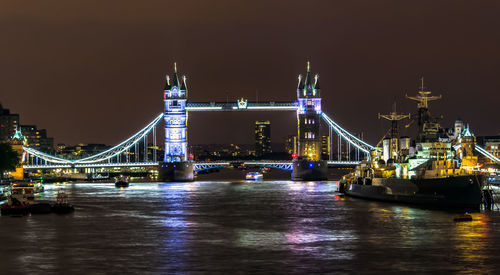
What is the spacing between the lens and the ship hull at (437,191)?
50.1 m

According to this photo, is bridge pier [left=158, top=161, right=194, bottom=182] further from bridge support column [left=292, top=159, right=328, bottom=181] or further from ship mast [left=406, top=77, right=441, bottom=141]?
ship mast [left=406, top=77, right=441, bottom=141]

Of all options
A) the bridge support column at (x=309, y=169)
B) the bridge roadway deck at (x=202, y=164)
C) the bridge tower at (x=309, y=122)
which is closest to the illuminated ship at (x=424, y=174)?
the bridge roadway deck at (x=202, y=164)

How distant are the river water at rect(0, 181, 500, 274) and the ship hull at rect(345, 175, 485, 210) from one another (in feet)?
5.62

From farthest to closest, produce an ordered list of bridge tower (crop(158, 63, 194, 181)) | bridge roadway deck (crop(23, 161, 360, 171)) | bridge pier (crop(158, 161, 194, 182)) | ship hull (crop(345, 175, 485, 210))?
bridge tower (crop(158, 63, 194, 181)) → bridge pier (crop(158, 161, 194, 182)) → bridge roadway deck (crop(23, 161, 360, 171)) → ship hull (crop(345, 175, 485, 210))

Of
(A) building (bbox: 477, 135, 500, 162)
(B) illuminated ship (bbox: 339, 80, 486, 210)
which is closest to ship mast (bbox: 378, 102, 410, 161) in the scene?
(B) illuminated ship (bbox: 339, 80, 486, 210)

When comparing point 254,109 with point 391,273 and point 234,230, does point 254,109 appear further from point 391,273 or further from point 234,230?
point 391,273

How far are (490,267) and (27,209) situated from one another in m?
34.8

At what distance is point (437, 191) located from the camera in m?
52.7

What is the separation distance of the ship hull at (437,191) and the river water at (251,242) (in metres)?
1.71

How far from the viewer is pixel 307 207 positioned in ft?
196

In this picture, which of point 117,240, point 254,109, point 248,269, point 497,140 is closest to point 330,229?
point 117,240

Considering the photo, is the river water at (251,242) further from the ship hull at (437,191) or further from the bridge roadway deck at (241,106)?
the bridge roadway deck at (241,106)

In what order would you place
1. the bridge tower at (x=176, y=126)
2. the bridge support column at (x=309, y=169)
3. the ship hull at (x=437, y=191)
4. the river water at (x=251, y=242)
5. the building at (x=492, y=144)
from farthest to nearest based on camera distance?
the building at (x=492, y=144), the bridge tower at (x=176, y=126), the bridge support column at (x=309, y=169), the ship hull at (x=437, y=191), the river water at (x=251, y=242)

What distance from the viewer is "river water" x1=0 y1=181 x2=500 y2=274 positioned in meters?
29.1
